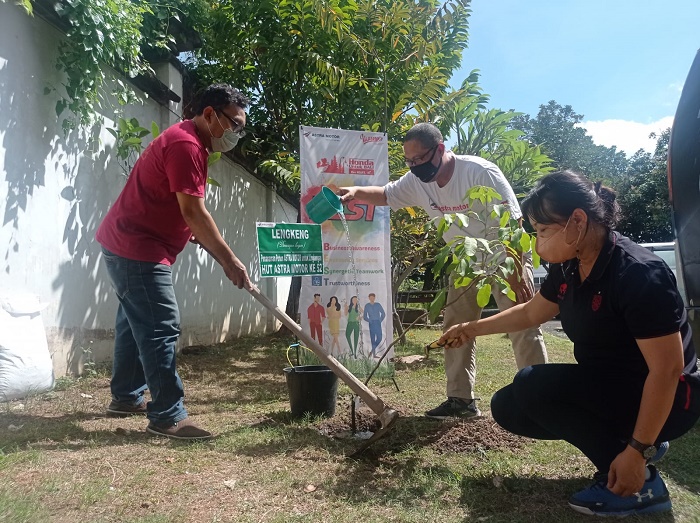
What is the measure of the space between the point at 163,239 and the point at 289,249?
92 cm

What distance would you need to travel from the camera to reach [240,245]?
7.97m

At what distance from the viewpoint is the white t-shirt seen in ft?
10.5

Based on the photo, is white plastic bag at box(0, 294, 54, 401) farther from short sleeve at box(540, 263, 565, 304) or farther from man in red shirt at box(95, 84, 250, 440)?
short sleeve at box(540, 263, 565, 304)

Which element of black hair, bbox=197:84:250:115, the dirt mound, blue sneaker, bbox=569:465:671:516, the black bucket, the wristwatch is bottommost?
the dirt mound

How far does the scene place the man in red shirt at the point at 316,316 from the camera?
430cm

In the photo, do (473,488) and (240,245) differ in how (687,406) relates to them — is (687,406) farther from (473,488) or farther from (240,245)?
(240,245)

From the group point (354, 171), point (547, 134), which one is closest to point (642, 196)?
point (547, 134)

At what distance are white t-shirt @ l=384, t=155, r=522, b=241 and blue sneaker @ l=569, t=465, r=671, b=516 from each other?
4.38ft

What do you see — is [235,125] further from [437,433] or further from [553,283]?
[437,433]

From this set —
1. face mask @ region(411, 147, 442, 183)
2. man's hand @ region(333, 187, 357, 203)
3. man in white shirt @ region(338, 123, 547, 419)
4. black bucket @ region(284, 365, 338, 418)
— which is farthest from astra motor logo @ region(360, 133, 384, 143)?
black bucket @ region(284, 365, 338, 418)

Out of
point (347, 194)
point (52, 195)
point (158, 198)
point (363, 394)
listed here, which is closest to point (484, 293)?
point (363, 394)

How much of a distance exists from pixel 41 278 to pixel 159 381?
5.45ft

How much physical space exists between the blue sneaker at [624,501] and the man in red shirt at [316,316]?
8.36 ft

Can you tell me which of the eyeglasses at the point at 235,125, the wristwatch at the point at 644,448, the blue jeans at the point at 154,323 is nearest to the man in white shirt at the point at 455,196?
the eyeglasses at the point at 235,125
